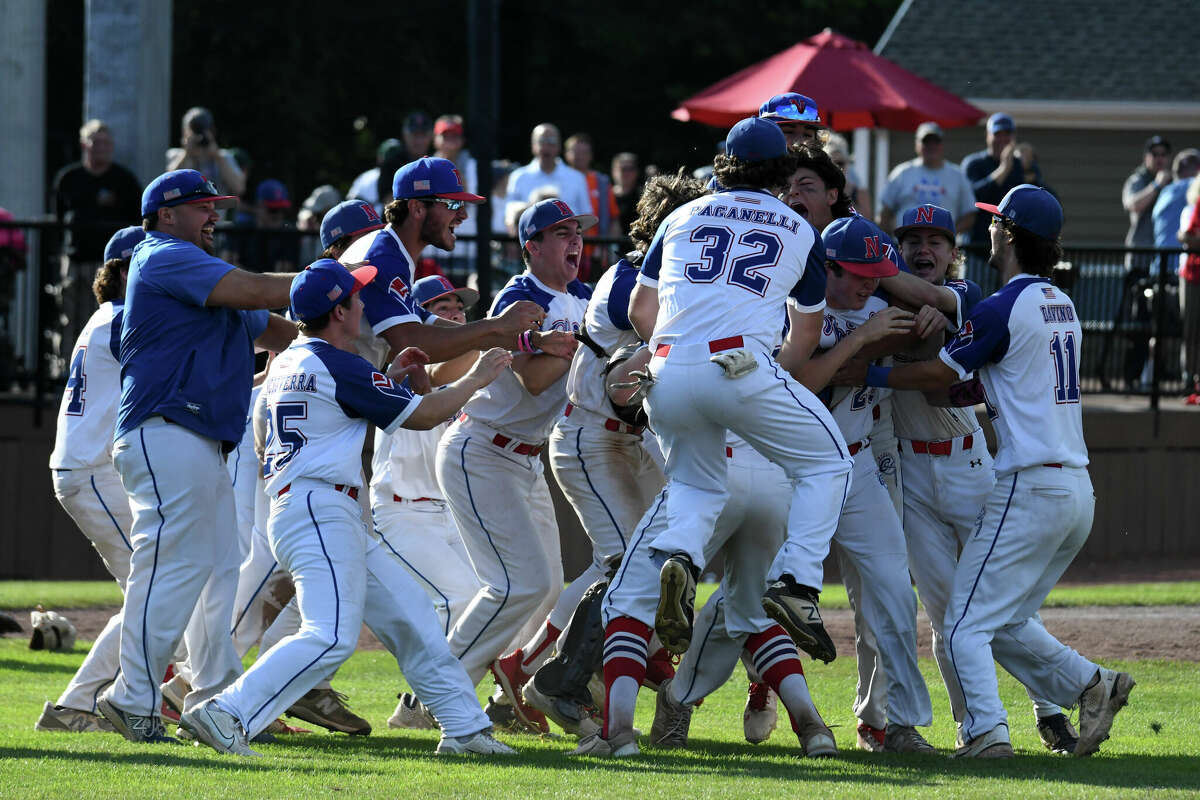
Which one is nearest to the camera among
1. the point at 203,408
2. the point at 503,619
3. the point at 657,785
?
the point at 657,785

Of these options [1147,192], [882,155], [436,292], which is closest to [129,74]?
[436,292]

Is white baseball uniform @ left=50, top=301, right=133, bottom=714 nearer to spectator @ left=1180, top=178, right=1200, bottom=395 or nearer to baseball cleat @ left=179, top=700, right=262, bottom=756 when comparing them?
baseball cleat @ left=179, top=700, right=262, bottom=756

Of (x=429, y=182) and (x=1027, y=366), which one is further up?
(x=429, y=182)

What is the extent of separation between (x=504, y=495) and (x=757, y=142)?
219 cm

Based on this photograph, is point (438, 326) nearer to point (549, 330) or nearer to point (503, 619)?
point (549, 330)

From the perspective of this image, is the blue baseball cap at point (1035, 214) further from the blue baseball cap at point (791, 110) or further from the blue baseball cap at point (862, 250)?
the blue baseball cap at point (791, 110)

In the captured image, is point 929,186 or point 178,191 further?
point 929,186

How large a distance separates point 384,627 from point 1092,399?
33.5ft

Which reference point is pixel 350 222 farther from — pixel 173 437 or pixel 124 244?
pixel 173 437

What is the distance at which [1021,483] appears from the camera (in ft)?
24.2

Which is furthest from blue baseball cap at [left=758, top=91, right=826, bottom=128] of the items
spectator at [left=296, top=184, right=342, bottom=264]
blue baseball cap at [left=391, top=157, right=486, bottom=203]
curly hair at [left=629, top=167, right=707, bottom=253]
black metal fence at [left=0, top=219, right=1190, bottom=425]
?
black metal fence at [left=0, top=219, right=1190, bottom=425]

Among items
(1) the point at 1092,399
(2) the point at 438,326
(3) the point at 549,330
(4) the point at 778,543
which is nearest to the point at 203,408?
(2) the point at 438,326

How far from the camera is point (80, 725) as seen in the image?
8039 mm

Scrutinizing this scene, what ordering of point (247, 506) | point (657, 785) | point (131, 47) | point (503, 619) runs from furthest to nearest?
1. point (131, 47)
2. point (247, 506)
3. point (503, 619)
4. point (657, 785)
